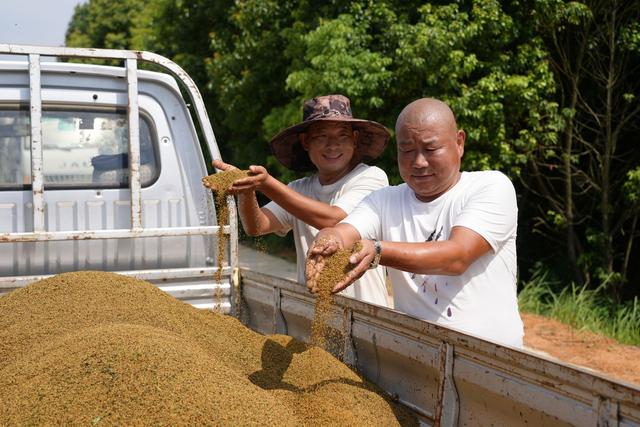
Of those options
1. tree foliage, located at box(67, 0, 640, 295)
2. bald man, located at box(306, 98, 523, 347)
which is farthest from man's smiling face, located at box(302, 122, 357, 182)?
tree foliage, located at box(67, 0, 640, 295)

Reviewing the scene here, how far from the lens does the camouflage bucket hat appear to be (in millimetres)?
3771

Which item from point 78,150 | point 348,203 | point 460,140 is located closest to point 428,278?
point 460,140

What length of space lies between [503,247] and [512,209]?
5.7 inches

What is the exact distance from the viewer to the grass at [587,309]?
7.76 meters

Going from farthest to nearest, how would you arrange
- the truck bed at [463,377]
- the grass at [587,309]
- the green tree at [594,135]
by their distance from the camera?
1. the green tree at [594,135]
2. the grass at [587,309]
3. the truck bed at [463,377]

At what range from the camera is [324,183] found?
386 cm

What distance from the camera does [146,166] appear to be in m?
4.27

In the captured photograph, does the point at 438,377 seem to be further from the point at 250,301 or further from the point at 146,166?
the point at 146,166

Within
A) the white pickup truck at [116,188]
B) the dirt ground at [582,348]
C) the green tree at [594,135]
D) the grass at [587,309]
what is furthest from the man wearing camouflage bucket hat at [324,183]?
the green tree at [594,135]

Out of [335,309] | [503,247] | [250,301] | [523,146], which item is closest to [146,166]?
[250,301]

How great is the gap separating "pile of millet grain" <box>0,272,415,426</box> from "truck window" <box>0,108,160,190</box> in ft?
2.86

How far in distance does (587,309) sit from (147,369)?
6974mm

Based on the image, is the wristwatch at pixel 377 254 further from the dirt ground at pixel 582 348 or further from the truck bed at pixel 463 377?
the dirt ground at pixel 582 348

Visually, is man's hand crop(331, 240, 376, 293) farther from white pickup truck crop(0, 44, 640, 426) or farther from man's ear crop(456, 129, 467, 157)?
white pickup truck crop(0, 44, 640, 426)
